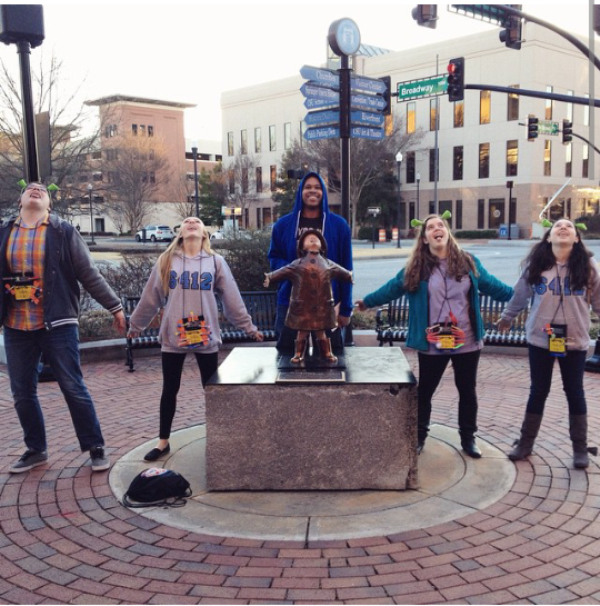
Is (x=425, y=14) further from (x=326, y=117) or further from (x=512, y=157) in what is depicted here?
(x=512, y=157)

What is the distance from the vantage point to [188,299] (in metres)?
4.72

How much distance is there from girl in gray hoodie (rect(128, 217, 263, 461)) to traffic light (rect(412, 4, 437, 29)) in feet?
32.9

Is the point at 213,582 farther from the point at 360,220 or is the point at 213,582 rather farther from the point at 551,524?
the point at 360,220

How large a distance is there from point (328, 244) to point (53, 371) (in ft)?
7.41

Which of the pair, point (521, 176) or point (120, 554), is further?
point (521, 176)

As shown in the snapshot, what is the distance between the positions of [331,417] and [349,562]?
1027mm

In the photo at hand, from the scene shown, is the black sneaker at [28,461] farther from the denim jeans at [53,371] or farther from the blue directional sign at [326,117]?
the blue directional sign at [326,117]

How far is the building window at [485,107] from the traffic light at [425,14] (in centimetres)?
3701

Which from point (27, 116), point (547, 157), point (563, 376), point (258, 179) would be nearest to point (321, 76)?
point (27, 116)

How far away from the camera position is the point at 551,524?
147 inches

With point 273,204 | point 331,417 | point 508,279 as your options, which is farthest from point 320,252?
point 273,204

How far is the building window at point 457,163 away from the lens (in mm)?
50094

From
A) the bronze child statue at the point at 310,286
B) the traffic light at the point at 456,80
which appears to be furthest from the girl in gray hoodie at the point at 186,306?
the traffic light at the point at 456,80

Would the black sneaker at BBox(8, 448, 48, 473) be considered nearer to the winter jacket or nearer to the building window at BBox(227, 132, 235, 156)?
the winter jacket
